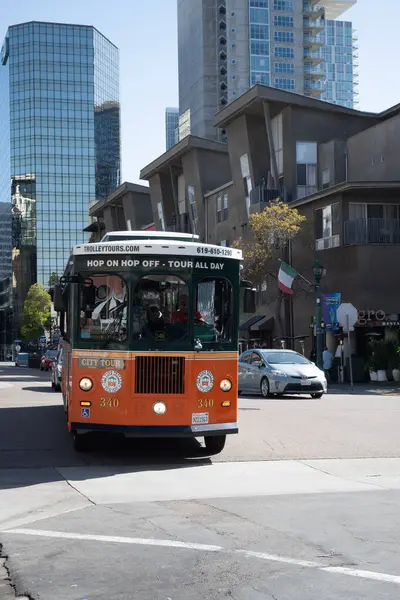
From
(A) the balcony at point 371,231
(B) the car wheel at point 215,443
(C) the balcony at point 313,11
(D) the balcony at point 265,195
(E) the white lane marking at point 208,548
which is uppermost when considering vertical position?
(C) the balcony at point 313,11

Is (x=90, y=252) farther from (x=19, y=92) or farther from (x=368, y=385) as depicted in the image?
(x=19, y=92)

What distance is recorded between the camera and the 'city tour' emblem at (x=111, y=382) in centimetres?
1277

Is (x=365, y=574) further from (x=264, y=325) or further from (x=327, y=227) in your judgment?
(x=264, y=325)

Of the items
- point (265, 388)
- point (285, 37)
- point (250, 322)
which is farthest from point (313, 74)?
point (265, 388)

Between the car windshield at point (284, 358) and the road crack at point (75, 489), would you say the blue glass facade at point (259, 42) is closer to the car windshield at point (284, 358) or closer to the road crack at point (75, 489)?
the car windshield at point (284, 358)

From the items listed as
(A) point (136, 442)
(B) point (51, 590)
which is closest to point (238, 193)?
(A) point (136, 442)

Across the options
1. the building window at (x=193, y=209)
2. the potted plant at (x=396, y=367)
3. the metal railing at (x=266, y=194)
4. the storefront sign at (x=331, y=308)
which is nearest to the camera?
the potted plant at (x=396, y=367)

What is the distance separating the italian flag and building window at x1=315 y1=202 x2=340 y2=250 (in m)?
3.51

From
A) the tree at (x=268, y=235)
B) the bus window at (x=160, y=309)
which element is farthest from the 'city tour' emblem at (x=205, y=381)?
the tree at (x=268, y=235)

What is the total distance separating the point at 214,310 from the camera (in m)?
13.3

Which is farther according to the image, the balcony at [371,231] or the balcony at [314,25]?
the balcony at [314,25]

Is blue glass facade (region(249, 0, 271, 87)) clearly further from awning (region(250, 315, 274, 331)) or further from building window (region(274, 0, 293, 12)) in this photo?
awning (region(250, 315, 274, 331))

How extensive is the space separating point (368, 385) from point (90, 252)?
25.4 meters

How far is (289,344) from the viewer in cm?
5031
